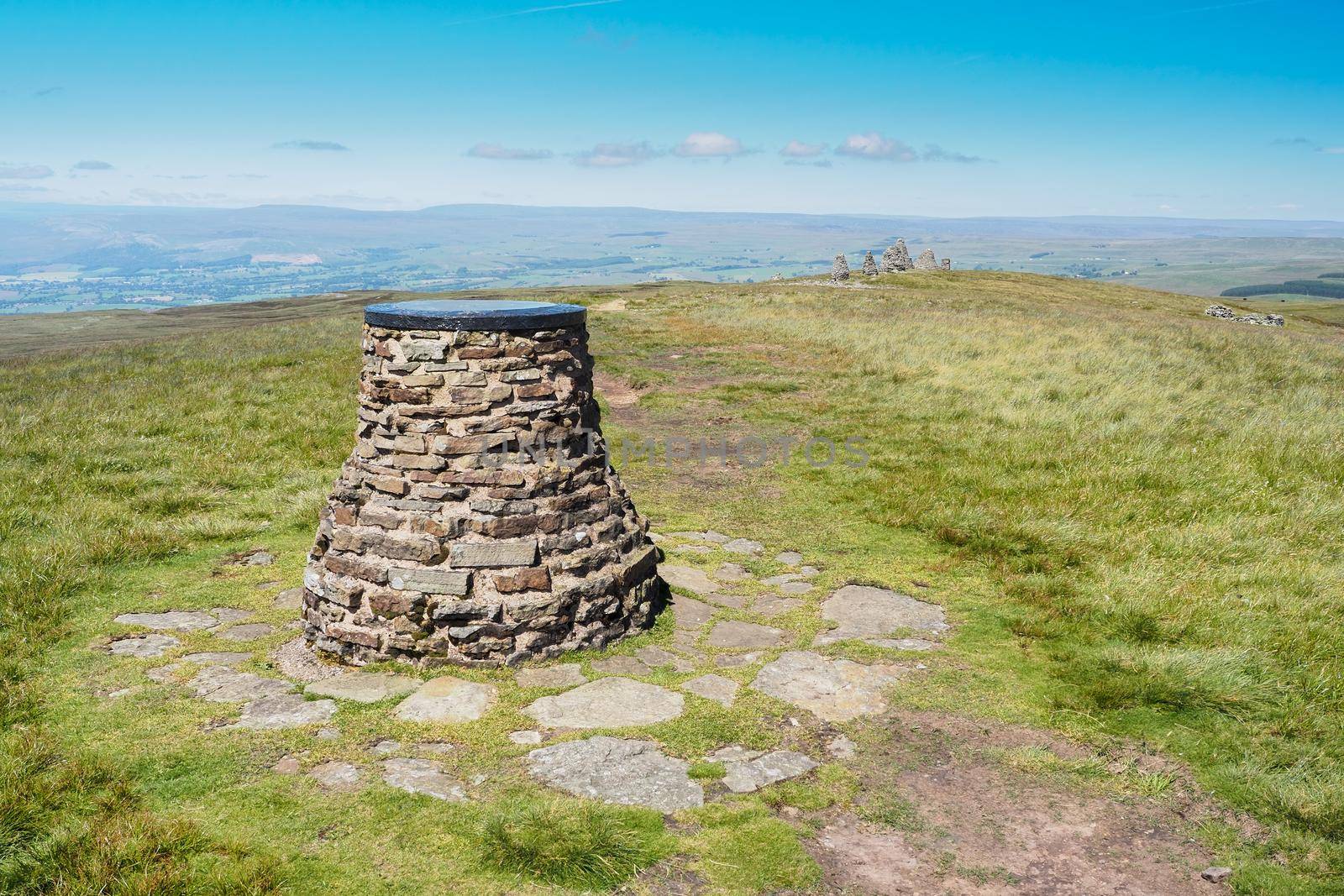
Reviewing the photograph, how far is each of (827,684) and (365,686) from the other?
12.2 ft

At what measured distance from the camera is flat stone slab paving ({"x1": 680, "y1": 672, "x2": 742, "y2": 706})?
19.5ft

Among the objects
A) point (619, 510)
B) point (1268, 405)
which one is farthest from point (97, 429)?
point (1268, 405)

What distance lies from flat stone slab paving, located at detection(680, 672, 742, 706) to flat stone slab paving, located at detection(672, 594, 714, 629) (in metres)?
1.03

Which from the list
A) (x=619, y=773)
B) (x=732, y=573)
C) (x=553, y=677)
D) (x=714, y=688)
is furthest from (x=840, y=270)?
(x=619, y=773)

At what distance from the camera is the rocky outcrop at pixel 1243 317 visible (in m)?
41.1

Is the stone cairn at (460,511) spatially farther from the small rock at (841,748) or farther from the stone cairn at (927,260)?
the stone cairn at (927,260)

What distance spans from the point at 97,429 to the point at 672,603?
10980 millimetres

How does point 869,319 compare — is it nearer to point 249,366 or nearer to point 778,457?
point 778,457

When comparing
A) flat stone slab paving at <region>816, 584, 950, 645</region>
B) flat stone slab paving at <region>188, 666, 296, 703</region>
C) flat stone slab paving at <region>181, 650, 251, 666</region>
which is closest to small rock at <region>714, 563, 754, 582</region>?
flat stone slab paving at <region>816, 584, 950, 645</region>

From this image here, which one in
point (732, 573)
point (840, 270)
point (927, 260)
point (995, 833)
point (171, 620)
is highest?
point (927, 260)

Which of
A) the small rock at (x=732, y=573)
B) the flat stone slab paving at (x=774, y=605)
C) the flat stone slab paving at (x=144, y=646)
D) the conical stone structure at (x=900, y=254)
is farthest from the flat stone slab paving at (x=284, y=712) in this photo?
the conical stone structure at (x=900, y=254)

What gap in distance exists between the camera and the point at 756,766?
5090 millimetres

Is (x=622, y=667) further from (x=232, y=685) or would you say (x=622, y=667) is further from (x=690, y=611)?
(x=232, y=685)

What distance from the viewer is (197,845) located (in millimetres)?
4125
